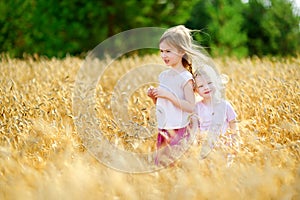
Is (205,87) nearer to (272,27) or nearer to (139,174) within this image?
(139,174)

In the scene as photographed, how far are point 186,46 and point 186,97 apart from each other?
31cm

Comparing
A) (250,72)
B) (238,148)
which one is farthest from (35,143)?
(250,72)

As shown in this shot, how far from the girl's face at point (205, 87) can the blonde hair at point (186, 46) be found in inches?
3.3

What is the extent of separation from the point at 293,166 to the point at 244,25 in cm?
1452

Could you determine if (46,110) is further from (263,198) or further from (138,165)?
(263,198)

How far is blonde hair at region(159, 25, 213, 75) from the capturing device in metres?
3.28

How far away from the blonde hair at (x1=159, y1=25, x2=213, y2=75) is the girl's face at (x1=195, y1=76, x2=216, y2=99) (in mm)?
84

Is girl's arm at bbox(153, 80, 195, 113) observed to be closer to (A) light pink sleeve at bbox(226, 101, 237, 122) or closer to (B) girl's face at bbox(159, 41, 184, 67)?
(B) girl's face at bbox(159, 41, 184, 67)

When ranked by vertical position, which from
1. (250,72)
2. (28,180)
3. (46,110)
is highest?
(250,72)

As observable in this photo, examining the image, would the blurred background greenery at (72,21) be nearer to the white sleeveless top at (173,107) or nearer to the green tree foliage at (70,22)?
the green tree foliage at (70,22)

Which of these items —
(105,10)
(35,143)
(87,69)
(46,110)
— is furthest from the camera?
A: (105,10)

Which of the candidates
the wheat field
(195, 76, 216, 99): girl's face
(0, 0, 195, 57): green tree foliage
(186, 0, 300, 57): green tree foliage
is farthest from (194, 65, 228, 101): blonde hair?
(186, 0, 300, 57): green tree foliage

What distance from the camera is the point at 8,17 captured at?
11.8m

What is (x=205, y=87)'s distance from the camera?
3.41 meters
